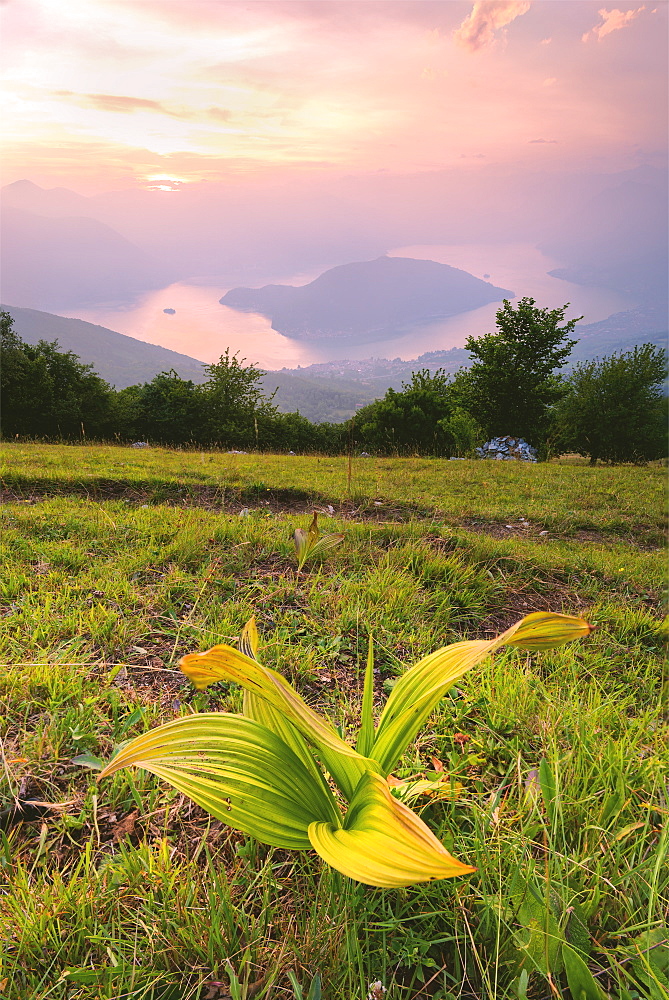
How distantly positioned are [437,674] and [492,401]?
4206cm

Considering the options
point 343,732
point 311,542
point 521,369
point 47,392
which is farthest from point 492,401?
point 343,732

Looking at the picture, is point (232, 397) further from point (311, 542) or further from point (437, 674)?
point (437, 674)

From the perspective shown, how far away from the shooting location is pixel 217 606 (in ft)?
8.45

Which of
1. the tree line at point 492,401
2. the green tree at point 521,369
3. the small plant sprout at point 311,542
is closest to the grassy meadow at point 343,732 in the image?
the small plant sprout at point 311,542

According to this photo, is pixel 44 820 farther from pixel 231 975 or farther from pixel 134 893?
pixel 231 975

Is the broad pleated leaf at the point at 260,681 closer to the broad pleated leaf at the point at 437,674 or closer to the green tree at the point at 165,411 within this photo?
the broad pleated leaf at the point at 437,674

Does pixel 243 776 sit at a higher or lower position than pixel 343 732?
higher

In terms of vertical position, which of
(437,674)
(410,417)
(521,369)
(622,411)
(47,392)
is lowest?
(437,674)

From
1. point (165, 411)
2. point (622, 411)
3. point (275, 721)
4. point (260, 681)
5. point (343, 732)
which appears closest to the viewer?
point (260, 681)

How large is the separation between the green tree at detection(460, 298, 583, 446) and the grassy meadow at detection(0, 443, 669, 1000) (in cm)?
A: 3910

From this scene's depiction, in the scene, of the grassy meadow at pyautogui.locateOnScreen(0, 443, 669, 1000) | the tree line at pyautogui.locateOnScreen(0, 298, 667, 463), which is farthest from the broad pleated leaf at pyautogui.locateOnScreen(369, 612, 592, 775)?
the tree line at pyautogui.locateOnScreen(0, 298, 667, 463)

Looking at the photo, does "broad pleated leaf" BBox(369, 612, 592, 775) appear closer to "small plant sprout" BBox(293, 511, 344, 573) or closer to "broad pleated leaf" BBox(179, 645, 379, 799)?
"broad pleated leaf" BBox(179, 645, 379, 799)

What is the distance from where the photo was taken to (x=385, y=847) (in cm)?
81

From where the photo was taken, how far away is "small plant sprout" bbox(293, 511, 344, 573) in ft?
10.1
